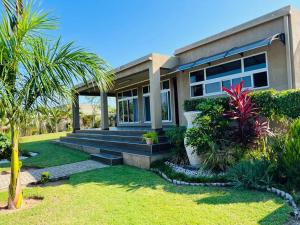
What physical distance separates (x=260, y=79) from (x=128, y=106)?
45.2 feet

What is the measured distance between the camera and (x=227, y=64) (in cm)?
1177

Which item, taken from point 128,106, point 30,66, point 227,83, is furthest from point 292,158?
point 128,106

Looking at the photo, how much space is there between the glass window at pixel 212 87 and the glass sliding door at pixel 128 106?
9.10 metres

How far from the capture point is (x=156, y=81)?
40.3 feet

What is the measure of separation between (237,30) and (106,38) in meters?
13.7

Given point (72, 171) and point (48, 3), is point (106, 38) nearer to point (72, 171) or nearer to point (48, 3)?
point (72, 171)

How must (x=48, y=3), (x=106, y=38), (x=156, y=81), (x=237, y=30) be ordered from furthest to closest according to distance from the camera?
1. (x=106, y=38)
2. (x=156, y=81)
3. (x=237, y=30)
4. (x=48, y=3)

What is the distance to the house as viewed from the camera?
9.30 meters

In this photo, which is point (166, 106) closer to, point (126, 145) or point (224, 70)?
point (126, 145)

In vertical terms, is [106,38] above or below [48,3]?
above

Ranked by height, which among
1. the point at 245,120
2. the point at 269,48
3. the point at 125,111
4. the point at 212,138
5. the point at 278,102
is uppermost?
the point at 269,48

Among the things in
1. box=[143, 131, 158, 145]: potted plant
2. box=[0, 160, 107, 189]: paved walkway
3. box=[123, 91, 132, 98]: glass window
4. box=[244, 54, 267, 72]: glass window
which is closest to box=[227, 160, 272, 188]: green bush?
box=[143, 131, 158, 145]: potted plant

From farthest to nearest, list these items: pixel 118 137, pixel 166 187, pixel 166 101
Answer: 1. pixel 166 101
2. pixel 118 137
3. pixel 166 187

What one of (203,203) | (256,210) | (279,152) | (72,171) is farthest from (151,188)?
(72,171)
